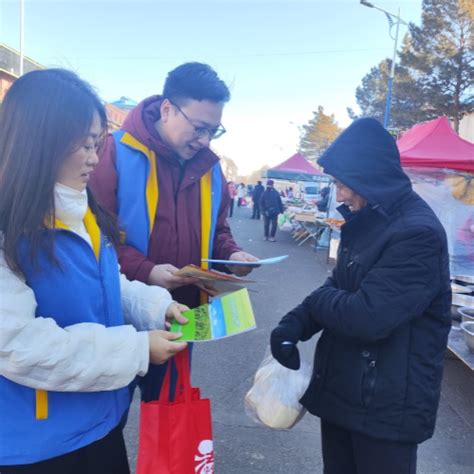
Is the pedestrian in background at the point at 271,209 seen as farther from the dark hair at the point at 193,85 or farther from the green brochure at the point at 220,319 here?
the green brochure at the point at 220,319

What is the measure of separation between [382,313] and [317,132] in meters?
47.2

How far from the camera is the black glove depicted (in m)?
1.75

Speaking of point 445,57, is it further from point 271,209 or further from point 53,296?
point 53,296

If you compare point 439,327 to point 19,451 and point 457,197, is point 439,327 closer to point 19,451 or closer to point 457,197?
point 19,451

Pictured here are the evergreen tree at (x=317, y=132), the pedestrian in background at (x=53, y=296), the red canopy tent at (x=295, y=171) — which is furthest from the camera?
the evergreen tree at (x=317, y=132)

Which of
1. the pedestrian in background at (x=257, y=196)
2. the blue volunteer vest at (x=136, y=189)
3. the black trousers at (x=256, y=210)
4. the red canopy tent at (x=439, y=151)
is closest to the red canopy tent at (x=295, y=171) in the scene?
the pedestrian in background at (x=257, y=196)

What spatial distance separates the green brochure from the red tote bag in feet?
0.61

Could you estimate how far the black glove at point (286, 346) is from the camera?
5.74 ft

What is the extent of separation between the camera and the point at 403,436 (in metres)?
1.54

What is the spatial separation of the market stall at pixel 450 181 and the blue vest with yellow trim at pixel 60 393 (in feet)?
21.8

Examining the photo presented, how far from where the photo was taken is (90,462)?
137 cm

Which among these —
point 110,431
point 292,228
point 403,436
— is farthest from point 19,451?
point 292,228

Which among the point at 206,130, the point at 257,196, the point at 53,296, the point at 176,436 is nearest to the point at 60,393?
the point at 53,296

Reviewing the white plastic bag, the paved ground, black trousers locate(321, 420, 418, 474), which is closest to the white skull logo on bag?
the white plastic bag
